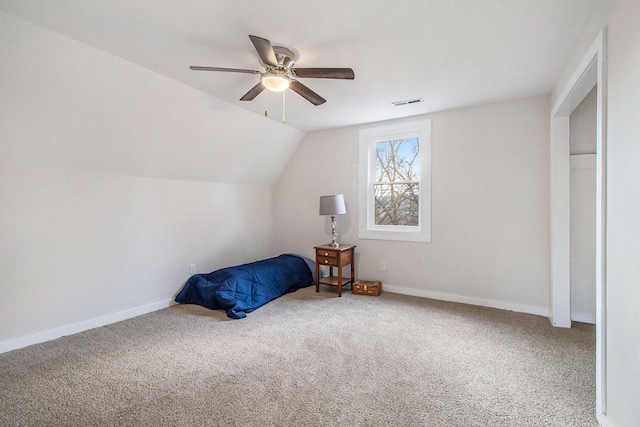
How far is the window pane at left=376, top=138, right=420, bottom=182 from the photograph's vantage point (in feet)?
13.9

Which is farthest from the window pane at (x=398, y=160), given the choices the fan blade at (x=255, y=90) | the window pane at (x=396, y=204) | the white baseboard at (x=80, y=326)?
the white baseboard at (x=80, y=326)

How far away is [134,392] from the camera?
198 centimetres

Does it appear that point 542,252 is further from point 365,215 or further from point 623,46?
point 623,46

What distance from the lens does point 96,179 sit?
3104mm

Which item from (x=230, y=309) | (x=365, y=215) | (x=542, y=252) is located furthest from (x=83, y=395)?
(x=542, y=252)

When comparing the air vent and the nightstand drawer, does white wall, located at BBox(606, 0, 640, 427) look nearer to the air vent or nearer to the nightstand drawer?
the air vent

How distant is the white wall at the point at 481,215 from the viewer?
11.0 feet

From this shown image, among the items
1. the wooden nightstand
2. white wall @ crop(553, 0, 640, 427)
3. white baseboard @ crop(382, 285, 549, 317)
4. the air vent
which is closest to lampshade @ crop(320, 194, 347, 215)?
the wooden nightstand

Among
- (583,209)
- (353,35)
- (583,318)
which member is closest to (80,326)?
(353,35)

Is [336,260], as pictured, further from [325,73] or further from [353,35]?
[353,35]

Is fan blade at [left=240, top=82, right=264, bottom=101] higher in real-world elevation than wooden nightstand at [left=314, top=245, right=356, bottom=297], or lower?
higher

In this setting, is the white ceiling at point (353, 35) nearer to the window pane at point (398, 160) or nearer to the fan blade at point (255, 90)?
the fan blade at point (255, 90)

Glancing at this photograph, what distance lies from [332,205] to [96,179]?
2705mm

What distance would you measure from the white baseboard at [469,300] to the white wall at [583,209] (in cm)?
Result: 33
